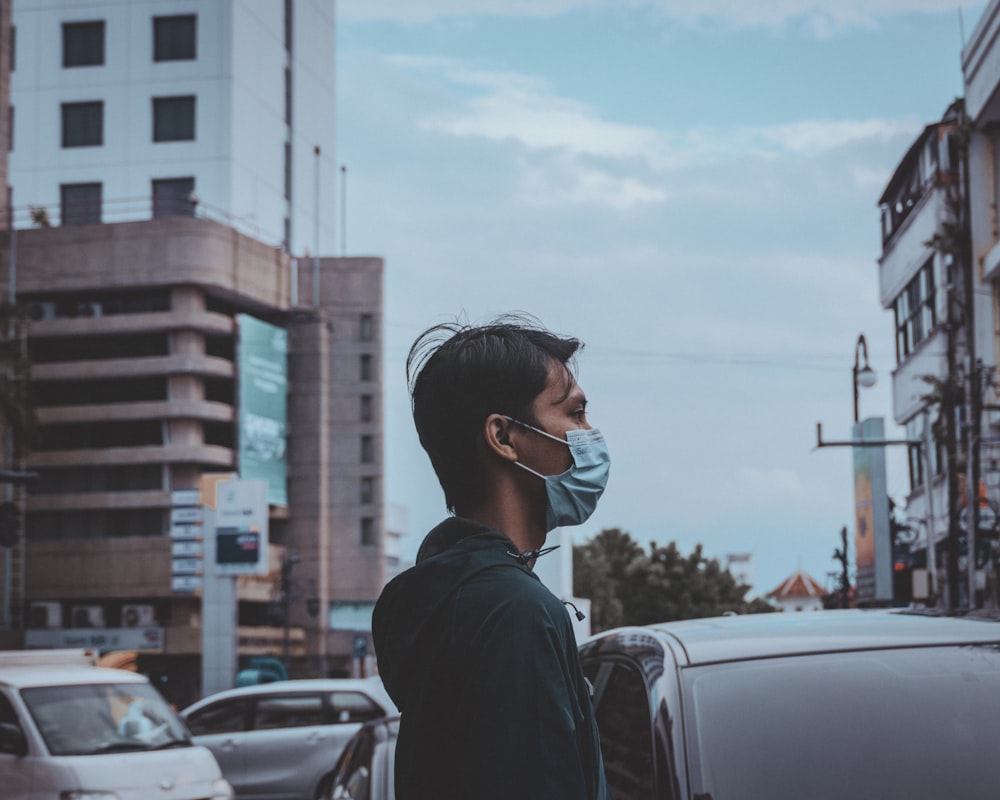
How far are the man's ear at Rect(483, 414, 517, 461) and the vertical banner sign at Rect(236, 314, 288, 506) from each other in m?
71.5

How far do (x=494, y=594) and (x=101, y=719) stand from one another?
481 inches

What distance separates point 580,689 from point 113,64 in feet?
252

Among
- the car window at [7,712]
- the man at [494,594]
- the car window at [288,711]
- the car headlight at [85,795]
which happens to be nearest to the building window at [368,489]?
the car window at [288,711]

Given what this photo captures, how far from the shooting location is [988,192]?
3731 centimetres

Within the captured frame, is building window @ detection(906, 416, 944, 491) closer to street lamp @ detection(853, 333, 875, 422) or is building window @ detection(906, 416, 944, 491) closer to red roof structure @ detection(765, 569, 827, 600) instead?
street lamp @ detection(853, 333, 875, 422)

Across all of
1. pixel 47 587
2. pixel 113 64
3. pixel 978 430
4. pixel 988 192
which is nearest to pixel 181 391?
pixel 47 587

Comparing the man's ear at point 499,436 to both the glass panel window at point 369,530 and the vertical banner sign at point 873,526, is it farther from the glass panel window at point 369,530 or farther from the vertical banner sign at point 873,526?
the glass panel window at point 369,530

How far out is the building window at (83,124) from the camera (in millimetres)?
74875

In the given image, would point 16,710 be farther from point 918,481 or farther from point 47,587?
point 47,587

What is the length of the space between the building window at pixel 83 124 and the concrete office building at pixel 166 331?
92 mm

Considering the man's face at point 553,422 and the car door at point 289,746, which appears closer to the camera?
the man's face at point 553,422

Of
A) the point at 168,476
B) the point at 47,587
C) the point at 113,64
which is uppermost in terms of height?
the point at 113,64

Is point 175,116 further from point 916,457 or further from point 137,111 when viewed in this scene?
point 916,457

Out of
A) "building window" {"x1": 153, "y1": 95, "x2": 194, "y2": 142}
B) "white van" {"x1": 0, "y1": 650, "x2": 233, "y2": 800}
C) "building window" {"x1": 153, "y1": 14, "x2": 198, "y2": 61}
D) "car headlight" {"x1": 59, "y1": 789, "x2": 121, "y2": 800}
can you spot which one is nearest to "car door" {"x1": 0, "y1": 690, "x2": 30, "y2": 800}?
"white van" {"x1": 0, "y1": 650, "x2": 233, "y2": 800}
